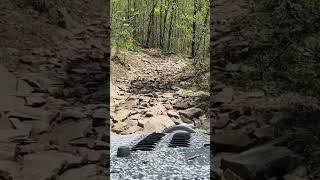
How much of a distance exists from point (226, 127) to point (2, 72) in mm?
2676

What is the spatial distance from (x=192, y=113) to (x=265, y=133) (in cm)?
454

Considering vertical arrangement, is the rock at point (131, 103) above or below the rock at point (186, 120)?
above

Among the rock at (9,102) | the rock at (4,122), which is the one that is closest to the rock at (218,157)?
the rock at (4,122)

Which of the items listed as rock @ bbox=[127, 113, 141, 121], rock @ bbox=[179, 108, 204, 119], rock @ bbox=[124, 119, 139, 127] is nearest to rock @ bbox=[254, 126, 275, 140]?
rock @ bbox=[179, 108, 204, 119]

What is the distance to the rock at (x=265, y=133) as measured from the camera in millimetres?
3914

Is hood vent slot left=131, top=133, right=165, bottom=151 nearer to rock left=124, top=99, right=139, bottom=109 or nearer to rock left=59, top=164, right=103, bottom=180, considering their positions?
rock left=59, top=164, right=103, bottom=180

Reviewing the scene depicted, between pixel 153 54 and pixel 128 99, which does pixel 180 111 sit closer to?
pixel 128 99

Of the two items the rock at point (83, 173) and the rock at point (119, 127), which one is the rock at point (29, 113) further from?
the rock at point (119, 127)

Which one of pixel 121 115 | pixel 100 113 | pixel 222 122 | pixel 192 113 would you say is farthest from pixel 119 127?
pixel 222 122

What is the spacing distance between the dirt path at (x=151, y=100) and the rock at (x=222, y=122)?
10.2 ft

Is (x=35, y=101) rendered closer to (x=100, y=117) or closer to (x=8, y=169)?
(x=100, y=117)

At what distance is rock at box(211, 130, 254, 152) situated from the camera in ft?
12.7

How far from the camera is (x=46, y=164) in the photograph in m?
3.52

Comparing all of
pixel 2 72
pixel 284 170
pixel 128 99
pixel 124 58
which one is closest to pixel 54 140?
pixel 2 72
